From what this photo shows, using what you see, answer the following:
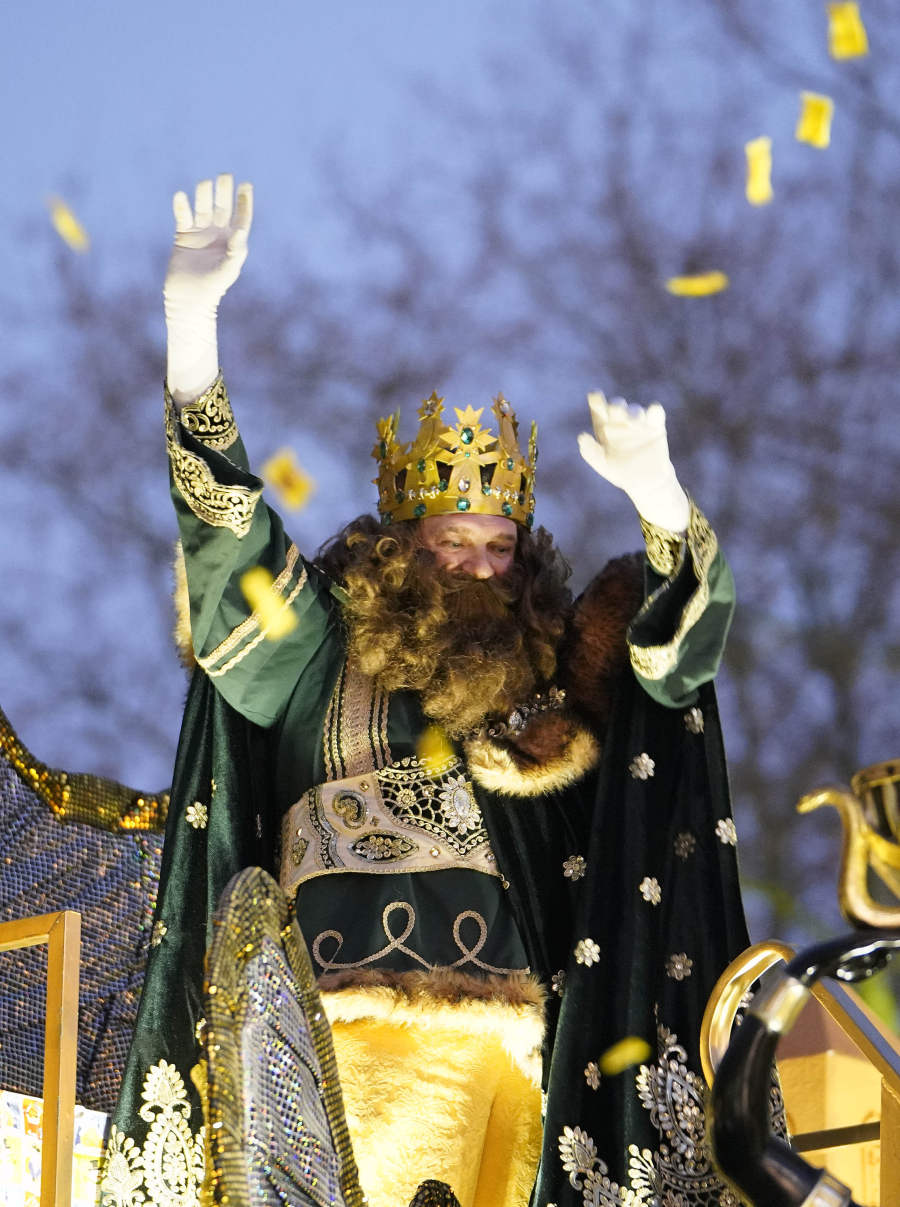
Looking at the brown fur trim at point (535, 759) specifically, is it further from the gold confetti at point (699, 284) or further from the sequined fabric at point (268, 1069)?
the gold confetti at point (699, 284)

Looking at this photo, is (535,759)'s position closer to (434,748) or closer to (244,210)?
(434,748)

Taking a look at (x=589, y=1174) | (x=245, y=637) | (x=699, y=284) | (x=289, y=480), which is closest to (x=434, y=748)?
(x=245, y=637)

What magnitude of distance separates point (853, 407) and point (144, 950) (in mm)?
3839

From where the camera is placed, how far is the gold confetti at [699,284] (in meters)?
6.48

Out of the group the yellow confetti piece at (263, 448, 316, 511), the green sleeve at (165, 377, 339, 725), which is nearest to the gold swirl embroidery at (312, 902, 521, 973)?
the green sleeve at (165, 377, 339, 725)

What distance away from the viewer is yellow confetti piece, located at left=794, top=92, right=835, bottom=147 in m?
6.59

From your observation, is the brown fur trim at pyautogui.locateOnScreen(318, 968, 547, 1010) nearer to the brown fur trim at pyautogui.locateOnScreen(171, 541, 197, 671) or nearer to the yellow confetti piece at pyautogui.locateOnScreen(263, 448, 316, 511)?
the brown fur trim at pyautogui.locateOnScreen(171, 541, 197, 671)

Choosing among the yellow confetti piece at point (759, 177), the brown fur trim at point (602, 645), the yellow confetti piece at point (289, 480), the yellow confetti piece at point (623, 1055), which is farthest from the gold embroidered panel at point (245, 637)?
the yellow confetti piece at point (759, 177)

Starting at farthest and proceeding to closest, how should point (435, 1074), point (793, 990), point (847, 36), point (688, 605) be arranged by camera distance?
point (847, 36)
point (688, 605)
point (435, 1074)
point (793, 990)

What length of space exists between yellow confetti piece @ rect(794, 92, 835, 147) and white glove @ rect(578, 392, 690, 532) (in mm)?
4039

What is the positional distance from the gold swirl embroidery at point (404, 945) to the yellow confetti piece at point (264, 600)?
0.49 m

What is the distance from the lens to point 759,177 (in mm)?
6566

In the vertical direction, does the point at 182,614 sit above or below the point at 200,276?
below

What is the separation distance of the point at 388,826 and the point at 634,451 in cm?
69
